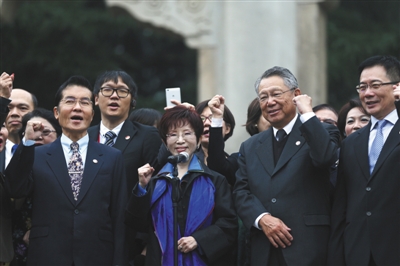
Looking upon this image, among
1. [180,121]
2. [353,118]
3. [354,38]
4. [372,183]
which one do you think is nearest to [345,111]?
[353,118]

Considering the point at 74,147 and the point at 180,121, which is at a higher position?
the point at 180,121

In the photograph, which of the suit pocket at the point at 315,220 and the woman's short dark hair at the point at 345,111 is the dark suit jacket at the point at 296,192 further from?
the woman's short dark hair at the point at 345,111

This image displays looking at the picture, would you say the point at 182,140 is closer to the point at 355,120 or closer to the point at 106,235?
the point at 106,235

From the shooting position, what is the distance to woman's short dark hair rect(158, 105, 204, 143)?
579 centimetres

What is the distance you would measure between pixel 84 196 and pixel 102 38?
40.6 feet

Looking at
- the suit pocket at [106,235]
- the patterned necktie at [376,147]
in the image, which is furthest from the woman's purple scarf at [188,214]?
the patterned necktie at [376,147]

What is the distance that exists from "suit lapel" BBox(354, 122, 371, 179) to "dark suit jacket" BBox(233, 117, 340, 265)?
6.5 inches

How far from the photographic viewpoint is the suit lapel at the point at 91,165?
5.65 meters

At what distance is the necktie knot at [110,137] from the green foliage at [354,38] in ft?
34.6

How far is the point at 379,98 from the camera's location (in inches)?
216

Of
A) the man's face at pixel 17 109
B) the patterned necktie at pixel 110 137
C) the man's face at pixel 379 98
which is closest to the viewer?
the man's face at pixel 379 98

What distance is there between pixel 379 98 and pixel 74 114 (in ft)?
7.28

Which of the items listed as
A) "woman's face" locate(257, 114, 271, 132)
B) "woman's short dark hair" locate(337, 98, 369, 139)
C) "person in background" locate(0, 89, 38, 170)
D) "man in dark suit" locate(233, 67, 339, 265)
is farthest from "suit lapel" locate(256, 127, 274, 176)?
"person in background" locate(0, 89, 38, 170)

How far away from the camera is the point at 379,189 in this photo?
17.1ft
